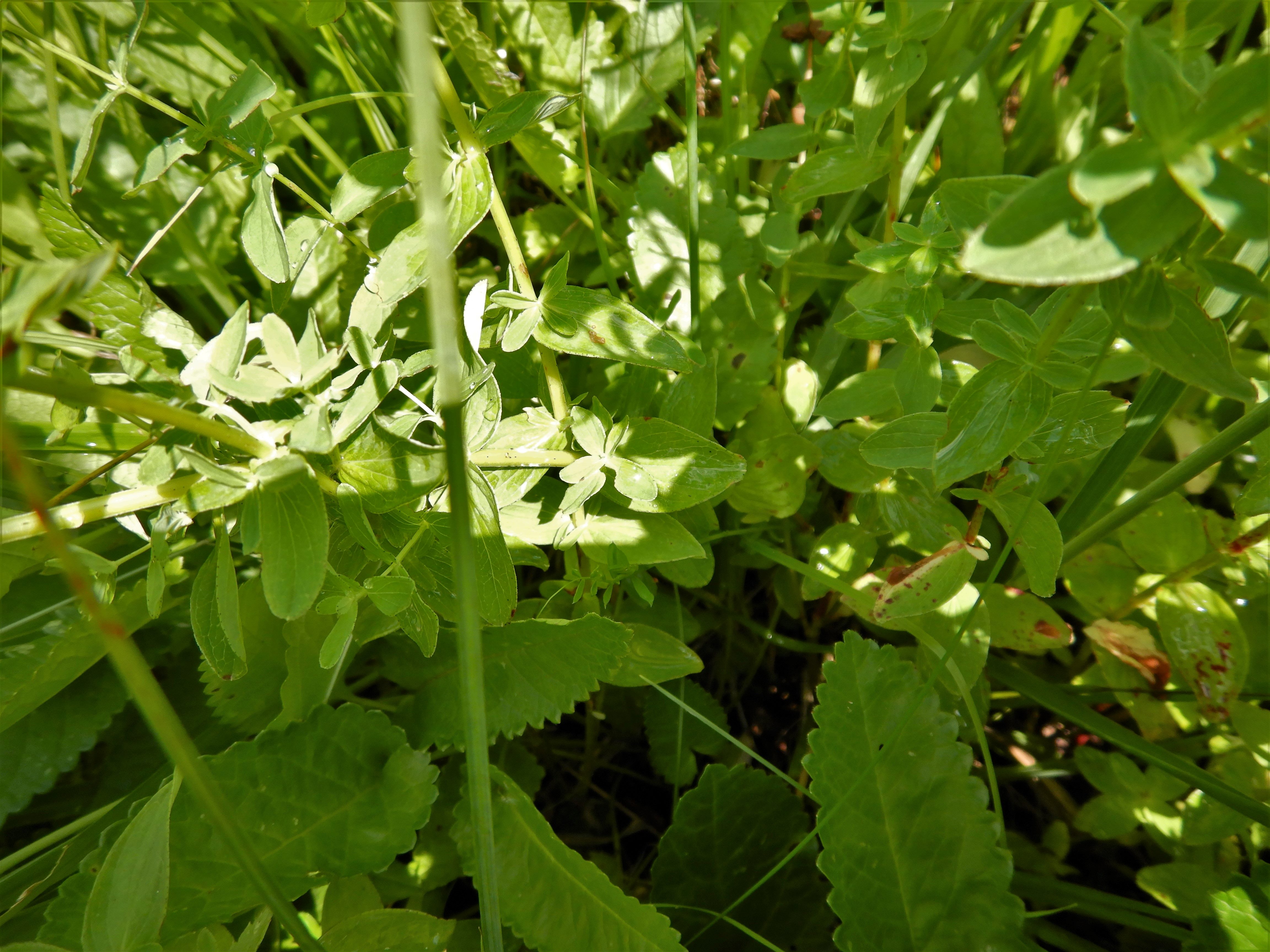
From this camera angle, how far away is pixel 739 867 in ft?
4.50

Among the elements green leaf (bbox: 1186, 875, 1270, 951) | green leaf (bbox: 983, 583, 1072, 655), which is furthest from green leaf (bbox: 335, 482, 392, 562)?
green leaf (bbox: 1186, 875, 1270, 951)

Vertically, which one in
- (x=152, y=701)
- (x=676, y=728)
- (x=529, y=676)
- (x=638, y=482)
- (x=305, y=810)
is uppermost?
(x=152, y=701)

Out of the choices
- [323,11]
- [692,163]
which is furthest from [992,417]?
[323,11]

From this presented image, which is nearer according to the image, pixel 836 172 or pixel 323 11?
pixel 323 11

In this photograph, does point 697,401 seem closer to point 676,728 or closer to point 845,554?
point 845,554

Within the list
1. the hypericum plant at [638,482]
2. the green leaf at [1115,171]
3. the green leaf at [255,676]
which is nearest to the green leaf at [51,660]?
the hypericum plant at [638,482]

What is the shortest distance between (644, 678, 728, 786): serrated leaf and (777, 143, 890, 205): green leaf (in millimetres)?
854

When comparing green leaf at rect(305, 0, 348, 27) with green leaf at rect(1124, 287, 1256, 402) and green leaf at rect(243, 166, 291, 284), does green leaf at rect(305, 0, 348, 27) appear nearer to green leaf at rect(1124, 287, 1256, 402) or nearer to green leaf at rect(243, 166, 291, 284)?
green leaf at rect(243, 166, 291, 284)

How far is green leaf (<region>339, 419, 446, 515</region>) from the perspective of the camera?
92 centimetres

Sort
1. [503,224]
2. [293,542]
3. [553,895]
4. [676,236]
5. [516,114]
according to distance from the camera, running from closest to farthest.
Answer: [293,542] → [516,114] → [503,224] → [553,895] → [676,236]

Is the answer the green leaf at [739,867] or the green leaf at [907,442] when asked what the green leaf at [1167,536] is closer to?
the green leaf at [907,442]

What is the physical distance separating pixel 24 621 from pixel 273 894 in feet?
2.70

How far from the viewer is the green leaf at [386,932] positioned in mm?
1180

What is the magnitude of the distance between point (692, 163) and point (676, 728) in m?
0.96
